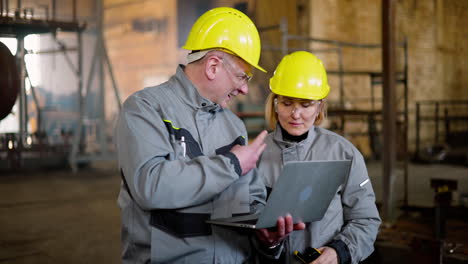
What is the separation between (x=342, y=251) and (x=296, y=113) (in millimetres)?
649

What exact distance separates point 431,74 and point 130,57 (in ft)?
31.8

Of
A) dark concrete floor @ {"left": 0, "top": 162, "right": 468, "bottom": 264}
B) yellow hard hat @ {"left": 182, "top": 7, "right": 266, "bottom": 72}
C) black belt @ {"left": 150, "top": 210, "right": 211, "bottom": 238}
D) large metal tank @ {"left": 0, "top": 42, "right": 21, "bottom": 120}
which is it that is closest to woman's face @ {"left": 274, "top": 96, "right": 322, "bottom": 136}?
yellow hard hat @ {"left": 182, "top": 7, "right": 266, "bottom": 72}

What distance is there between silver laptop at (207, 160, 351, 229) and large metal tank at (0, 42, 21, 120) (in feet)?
10.9

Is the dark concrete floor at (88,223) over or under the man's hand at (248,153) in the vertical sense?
under

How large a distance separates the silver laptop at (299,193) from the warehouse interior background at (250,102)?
6.75 feet

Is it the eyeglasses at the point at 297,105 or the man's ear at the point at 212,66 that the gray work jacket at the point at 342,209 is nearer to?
the eyeglasses at the point at 297,105

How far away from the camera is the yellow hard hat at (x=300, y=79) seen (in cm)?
241

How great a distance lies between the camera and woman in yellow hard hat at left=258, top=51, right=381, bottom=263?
6.97 ft

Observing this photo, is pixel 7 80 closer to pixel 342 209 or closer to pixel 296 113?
pixel 296 113

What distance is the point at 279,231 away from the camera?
1.75m

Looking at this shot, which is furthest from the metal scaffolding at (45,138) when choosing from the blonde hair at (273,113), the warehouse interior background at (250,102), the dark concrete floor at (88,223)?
the blonde hair at (273,113)

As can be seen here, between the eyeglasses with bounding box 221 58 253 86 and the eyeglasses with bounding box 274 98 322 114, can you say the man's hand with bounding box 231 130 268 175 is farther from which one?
the eyeglasses with bounding box 274 98 322 114

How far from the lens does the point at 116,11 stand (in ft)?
59.3

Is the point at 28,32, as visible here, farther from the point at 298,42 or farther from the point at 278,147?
the point at 298,42
